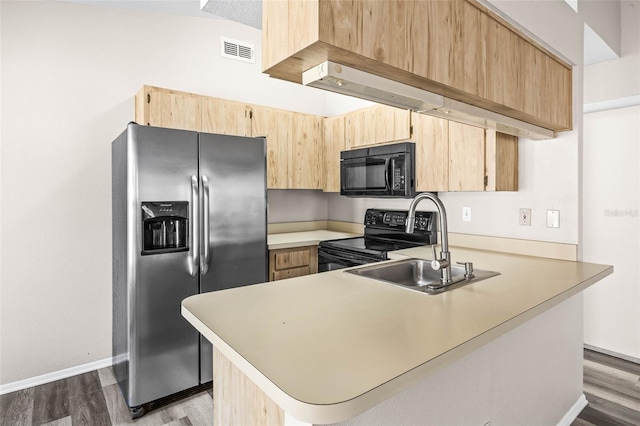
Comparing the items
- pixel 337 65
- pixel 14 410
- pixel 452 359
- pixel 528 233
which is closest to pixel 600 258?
pixel 528 233

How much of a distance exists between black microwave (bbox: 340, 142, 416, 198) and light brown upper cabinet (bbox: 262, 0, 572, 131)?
1.04m

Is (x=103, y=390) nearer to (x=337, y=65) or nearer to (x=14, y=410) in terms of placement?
(x=14, y=410)

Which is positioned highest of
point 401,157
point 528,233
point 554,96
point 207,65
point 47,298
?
point 207,65

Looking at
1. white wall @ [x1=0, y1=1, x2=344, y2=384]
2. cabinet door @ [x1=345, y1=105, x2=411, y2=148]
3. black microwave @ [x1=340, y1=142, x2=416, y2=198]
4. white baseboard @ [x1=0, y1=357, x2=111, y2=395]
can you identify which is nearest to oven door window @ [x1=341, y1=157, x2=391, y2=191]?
black microwave @ [x1=340, y1=142, x2=416, y2=198]

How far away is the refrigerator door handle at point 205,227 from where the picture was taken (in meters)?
2.39

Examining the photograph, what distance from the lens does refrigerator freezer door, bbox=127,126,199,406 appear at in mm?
2197

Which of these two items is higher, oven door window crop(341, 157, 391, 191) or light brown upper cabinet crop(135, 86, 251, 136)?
light brown upper cabinet crop(135, 86, 251, 136)

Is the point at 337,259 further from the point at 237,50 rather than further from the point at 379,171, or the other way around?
the point at 237,50

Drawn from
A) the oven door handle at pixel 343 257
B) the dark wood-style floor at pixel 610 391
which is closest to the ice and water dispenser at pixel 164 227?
the oven door handle at pixel 343 257

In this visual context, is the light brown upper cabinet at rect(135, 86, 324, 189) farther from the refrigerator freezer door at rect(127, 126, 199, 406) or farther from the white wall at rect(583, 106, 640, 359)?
the white wall at rect(583, 106, 640, 359)

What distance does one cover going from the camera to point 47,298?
2.62 m

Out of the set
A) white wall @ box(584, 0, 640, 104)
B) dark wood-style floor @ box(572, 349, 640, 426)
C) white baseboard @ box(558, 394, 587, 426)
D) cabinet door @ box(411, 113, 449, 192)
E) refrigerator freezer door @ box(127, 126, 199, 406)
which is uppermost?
white wall @ box(584, 0, 640, 104)

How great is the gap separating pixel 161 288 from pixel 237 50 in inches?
90.4

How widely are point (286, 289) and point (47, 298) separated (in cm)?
214
